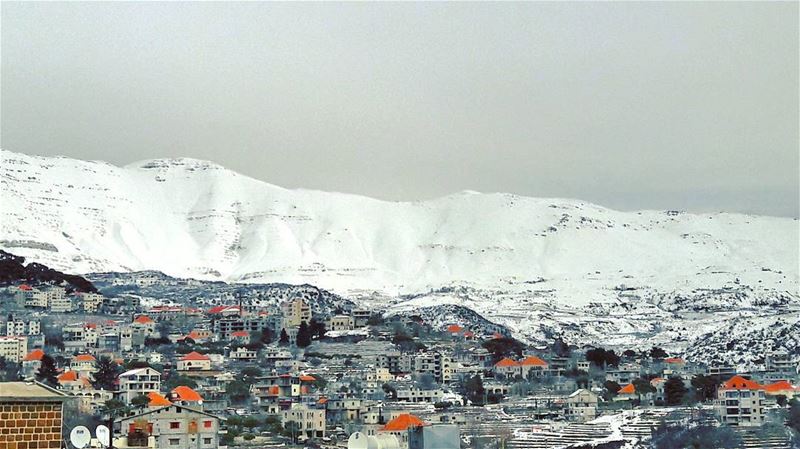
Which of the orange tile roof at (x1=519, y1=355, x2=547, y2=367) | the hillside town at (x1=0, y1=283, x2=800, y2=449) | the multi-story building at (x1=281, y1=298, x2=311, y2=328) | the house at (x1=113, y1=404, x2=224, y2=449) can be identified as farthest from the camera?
the multi-story building at (x1=281, y1=298, x2=311, y2=328)

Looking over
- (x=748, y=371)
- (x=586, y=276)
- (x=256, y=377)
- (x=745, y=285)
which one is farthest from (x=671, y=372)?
(x=586, y=276)

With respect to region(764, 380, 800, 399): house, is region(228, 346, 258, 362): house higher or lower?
higher

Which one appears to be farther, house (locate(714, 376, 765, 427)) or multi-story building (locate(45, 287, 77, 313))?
multi-story building (locate(45, 287, 77, 313))

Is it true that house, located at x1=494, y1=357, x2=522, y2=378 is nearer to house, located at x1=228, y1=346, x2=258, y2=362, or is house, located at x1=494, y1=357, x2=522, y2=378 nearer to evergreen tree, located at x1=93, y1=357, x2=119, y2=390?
house, located at x1=228, y1=346, x2=258, y2=362

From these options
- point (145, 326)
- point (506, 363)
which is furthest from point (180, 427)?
point (145, 326)

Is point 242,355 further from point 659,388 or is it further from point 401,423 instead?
point 401,423

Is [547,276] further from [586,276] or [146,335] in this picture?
[146,335]

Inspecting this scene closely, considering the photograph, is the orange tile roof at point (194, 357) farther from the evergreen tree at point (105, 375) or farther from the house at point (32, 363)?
the house at point (32, 363)

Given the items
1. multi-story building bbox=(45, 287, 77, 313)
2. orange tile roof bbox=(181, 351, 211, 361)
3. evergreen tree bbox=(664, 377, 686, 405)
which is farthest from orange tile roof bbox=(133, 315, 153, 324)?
evergreen tree bbox=(664, 377, 686, 405)
